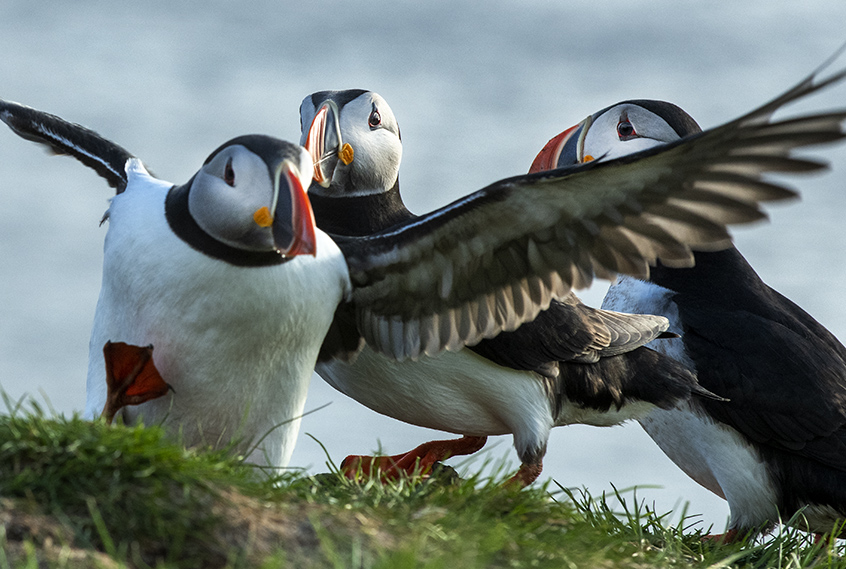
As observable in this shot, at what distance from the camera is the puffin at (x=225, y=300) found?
134 inches

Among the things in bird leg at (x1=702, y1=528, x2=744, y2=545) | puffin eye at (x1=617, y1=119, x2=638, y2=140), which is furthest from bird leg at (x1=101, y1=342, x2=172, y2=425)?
puffin eye at (x1=617, y1=119, x2=638, y2=140)

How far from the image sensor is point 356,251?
400 centimetres

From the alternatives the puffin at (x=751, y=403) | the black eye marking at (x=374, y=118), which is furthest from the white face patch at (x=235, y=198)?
the puffin at (x=751, y=403)

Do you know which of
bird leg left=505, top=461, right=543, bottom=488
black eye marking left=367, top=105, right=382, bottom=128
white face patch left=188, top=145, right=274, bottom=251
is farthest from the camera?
black eye marking left=367, top=105, right=382, bottom=128

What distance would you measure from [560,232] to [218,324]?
1.35 metres

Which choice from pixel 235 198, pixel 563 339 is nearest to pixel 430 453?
pixel 563 339

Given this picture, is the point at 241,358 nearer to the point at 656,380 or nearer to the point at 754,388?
the point at 656,380

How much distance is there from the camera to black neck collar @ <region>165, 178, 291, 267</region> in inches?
138

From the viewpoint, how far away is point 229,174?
3473mm

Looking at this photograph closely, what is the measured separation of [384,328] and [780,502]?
8.24ft

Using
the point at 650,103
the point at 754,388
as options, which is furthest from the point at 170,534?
the point at 650,103

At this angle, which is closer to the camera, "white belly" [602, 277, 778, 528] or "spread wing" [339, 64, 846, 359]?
"spread wing" [339, 64, 846, 359]

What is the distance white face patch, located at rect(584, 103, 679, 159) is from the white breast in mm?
3035

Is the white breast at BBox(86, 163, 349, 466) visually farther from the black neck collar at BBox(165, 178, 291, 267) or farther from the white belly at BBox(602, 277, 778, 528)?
the white belly at BBox(602, 277, 778, 528)
